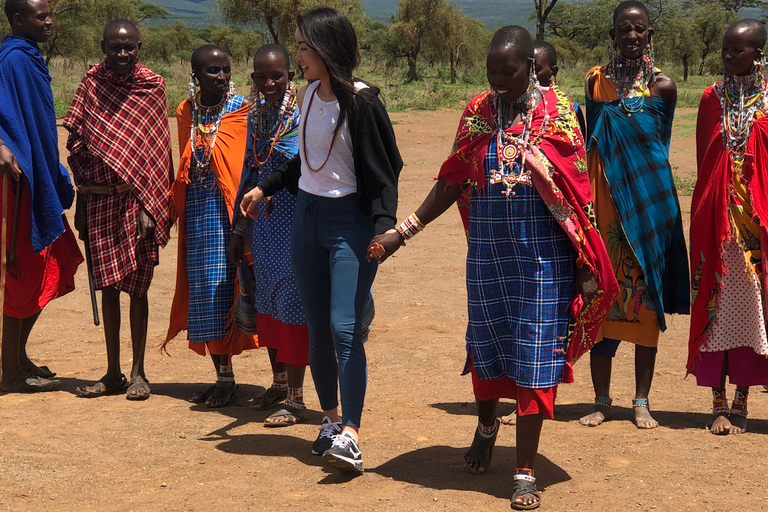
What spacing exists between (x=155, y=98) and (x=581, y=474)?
3412mm

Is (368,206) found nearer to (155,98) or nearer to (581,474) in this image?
(581,474)

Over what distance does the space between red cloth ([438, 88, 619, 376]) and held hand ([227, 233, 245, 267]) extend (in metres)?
1.65

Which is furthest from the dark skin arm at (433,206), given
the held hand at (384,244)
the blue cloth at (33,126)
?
the blue cloth at (33,126)

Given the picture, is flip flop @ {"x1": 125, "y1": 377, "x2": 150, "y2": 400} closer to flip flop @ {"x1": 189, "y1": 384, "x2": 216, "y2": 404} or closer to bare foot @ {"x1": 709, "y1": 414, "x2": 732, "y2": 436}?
flip flop @ {"x1": 189, "y1": 384, "x2": 216, "y2": 404}

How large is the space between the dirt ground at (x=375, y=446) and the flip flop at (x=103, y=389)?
0.31ft

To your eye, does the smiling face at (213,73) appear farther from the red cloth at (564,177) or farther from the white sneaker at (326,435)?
the white sneaker at (326,435)

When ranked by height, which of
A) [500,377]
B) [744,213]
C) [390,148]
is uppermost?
[390,148]

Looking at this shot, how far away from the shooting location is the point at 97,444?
4.90 meters

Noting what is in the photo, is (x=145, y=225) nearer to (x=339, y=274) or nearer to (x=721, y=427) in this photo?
(x=339, y=274)

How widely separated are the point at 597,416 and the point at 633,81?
72.6 inches

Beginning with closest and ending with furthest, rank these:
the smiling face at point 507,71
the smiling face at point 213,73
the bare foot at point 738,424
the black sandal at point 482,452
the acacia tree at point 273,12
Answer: the smiling face at point 507,71 → the black sandal at point 482,452 → the bare foot at point 738,424 → the smiling face at point 213,73 → the acacia tree at point 273,12

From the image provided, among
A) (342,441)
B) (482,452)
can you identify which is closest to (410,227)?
(342,441)

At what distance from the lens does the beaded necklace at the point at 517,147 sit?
3924 mm

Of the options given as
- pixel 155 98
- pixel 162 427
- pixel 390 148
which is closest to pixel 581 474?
pixel 390 148
